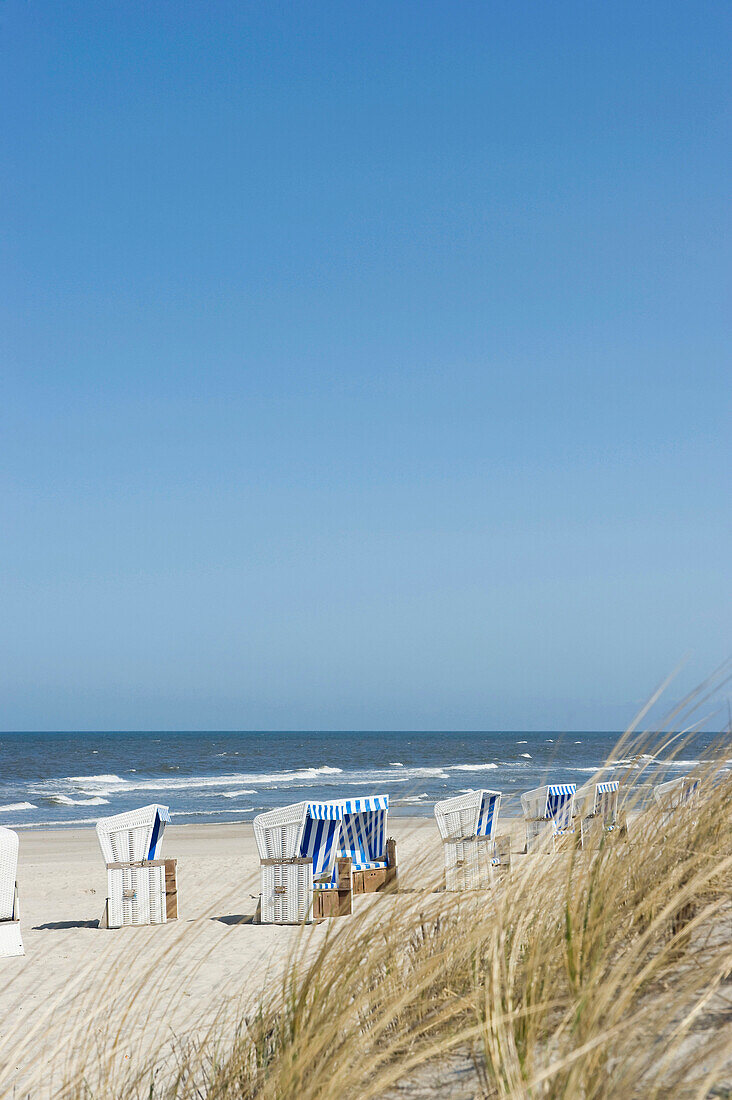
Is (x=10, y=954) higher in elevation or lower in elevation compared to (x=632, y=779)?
lower

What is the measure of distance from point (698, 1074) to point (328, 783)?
3386cm

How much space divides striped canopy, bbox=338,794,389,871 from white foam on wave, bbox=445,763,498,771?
33.5 meters

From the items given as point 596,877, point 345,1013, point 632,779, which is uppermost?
point 632,779

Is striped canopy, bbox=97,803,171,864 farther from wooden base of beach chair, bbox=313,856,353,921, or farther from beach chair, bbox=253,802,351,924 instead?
wooden base of beach chair, bbox=313,856,353,921

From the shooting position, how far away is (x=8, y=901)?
694 cm

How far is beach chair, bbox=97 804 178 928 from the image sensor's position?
316 inches

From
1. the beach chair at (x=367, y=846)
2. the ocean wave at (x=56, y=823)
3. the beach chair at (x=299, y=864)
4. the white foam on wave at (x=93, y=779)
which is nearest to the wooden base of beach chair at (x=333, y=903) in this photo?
the beach chair at (x=299, y=864)

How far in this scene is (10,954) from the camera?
6801 mm

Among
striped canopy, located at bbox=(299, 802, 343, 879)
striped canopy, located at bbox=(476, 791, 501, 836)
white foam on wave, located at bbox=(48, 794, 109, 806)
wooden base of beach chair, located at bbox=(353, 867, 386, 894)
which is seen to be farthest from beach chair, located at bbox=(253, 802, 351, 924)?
white foam on wave, located at bbox=(48, 794, 109, 806)

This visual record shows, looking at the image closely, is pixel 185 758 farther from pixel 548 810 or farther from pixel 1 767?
pixel 548 810

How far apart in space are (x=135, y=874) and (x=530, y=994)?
692 centimetres

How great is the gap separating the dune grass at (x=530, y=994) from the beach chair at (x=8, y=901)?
4.77m

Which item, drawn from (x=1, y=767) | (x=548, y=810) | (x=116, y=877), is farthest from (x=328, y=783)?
(x=116, y=877)

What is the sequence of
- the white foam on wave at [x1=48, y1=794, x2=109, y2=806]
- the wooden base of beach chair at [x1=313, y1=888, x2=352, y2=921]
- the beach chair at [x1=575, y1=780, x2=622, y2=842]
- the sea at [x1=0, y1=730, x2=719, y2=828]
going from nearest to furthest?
the beach chair at [x1=575, y1=780, x2=622, y2=842]
the wooden base of beach chair at [x1=313, y1=888, x2=352, y2=921]
the sea at [x1=0, y1=730, x2=719, y2=828]
the white foam on wave at [x1=48, y1=794, x2=109, y2=806]
